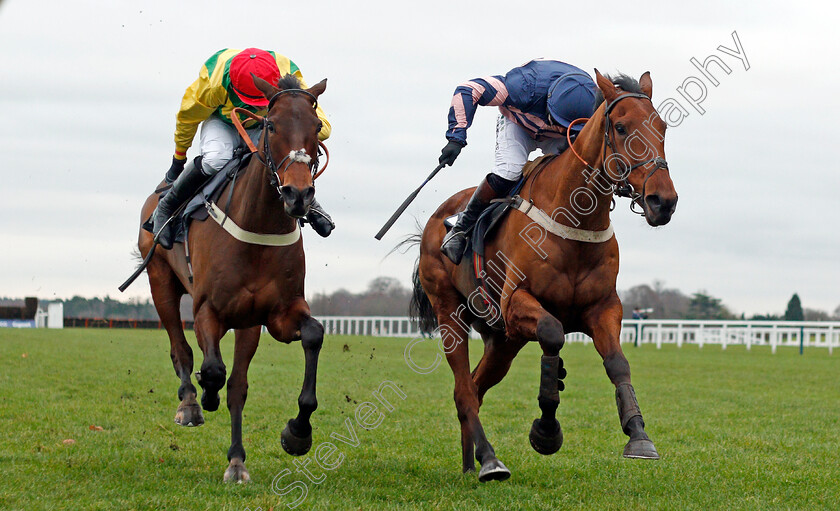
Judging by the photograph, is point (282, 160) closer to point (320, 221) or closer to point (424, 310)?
point (320, 221)

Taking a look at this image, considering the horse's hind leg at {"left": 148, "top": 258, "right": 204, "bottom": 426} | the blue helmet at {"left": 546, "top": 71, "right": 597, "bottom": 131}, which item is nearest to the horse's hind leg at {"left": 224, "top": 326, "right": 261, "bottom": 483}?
the horse's hind leg at {"left": 148, "top": 258, "right": 204, "bottom": 426}

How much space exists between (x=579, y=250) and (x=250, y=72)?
95.5 inches

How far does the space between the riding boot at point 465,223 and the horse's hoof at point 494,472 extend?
5.13 ft

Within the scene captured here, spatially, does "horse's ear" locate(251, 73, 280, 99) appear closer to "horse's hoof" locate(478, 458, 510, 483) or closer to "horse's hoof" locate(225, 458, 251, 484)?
"horse's hoof" locate(225, 458, 251, 484)

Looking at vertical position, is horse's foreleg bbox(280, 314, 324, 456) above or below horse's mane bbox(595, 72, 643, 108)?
below

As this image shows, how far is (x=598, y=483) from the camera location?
554 centimetres

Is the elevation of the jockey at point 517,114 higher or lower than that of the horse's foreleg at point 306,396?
higher

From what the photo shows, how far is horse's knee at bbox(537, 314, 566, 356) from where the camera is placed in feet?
15.4

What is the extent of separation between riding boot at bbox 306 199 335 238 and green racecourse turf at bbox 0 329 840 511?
159 centimetres

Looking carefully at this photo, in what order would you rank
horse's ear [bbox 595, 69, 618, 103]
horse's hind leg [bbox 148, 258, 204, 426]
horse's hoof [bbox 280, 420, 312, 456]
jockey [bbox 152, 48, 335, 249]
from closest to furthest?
horse's ear [bbox 595, 69, 618, 103] → horse's hoof [bbox 280, 420, 312, 456] → jockey [bbox 152, 48, 335, 249] → horse's hind leg [bbox 148, 258, 204, 426]

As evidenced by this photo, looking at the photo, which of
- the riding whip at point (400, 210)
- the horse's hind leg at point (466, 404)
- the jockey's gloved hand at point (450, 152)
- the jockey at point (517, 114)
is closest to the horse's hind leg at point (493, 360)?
the horse's hind leg at point (466, 404)

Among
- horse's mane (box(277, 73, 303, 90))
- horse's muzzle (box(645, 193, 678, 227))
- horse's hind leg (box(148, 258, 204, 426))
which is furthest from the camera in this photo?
horse's hind leg (box(148, 258, 204, 426))

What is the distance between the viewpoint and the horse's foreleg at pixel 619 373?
14.4ft

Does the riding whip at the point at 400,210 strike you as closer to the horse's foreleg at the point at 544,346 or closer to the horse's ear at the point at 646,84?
the horse's foreleg at the point at 544,346
